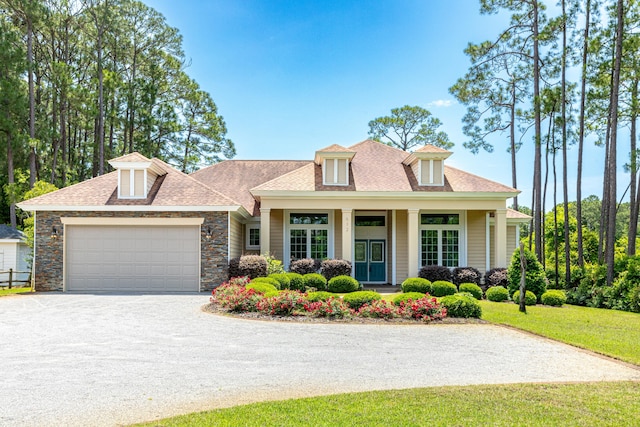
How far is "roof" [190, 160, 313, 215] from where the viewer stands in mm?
21506

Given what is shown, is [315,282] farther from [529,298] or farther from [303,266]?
[529,298]

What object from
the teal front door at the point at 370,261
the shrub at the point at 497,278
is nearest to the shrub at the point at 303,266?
the teal front door at the point at 370,261

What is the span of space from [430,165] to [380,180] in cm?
203

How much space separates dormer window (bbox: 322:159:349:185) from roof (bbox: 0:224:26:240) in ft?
51.3

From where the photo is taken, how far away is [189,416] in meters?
4.52

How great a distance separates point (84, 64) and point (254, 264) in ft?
79.9

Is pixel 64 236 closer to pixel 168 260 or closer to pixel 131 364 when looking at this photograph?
pixel 168 260

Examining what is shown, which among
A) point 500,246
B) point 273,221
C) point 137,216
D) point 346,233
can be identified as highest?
point 137,216

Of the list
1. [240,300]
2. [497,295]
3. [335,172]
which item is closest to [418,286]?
[497,295]

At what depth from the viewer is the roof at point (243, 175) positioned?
2151 cm

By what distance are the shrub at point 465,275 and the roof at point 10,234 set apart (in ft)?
66.5

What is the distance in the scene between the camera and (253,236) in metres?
20.8

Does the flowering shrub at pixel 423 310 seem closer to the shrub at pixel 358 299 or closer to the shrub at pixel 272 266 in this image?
the shrub at pixel 358 299

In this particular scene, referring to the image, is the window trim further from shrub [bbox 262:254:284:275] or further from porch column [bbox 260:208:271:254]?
shrub [bbox 262:254:284:275]
